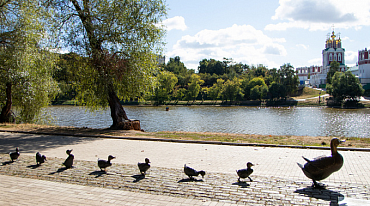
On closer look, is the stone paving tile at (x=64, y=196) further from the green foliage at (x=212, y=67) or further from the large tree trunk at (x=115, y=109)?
the green foliage at (x=212, y=67)

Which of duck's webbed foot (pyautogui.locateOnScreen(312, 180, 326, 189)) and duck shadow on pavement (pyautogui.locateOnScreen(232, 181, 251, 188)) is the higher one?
duck's webbed foot (pyautogui.locateOnScreen(312, 180, 326, 189))

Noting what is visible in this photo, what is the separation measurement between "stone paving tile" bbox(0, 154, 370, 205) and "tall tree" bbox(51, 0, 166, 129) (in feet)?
31.8

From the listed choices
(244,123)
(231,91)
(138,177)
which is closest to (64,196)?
(138,177)

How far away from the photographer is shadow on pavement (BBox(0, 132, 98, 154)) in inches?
461

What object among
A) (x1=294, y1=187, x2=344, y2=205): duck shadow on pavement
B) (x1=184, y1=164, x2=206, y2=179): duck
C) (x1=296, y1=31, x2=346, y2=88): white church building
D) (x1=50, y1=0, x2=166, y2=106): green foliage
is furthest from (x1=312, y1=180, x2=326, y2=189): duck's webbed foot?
(x1=296, y1=31, x2=346, y2=88): white church building

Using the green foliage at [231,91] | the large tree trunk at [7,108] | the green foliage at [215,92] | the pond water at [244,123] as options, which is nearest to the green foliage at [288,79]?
the green foliage at [231,91]

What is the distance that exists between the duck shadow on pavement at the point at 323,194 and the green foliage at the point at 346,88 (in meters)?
77.8

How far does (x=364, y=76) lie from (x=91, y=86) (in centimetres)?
11109

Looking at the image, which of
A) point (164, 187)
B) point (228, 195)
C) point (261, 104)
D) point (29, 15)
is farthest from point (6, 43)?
point (261, 104)

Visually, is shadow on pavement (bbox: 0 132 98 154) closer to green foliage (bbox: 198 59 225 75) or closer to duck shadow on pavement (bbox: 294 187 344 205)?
duck shadow on pavement (bbox: 294 187 344 205)

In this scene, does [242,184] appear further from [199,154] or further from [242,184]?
[199,154]

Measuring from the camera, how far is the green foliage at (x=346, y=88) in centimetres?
7294

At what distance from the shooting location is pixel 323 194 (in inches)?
238

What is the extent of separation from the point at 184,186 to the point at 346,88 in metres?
79.1
